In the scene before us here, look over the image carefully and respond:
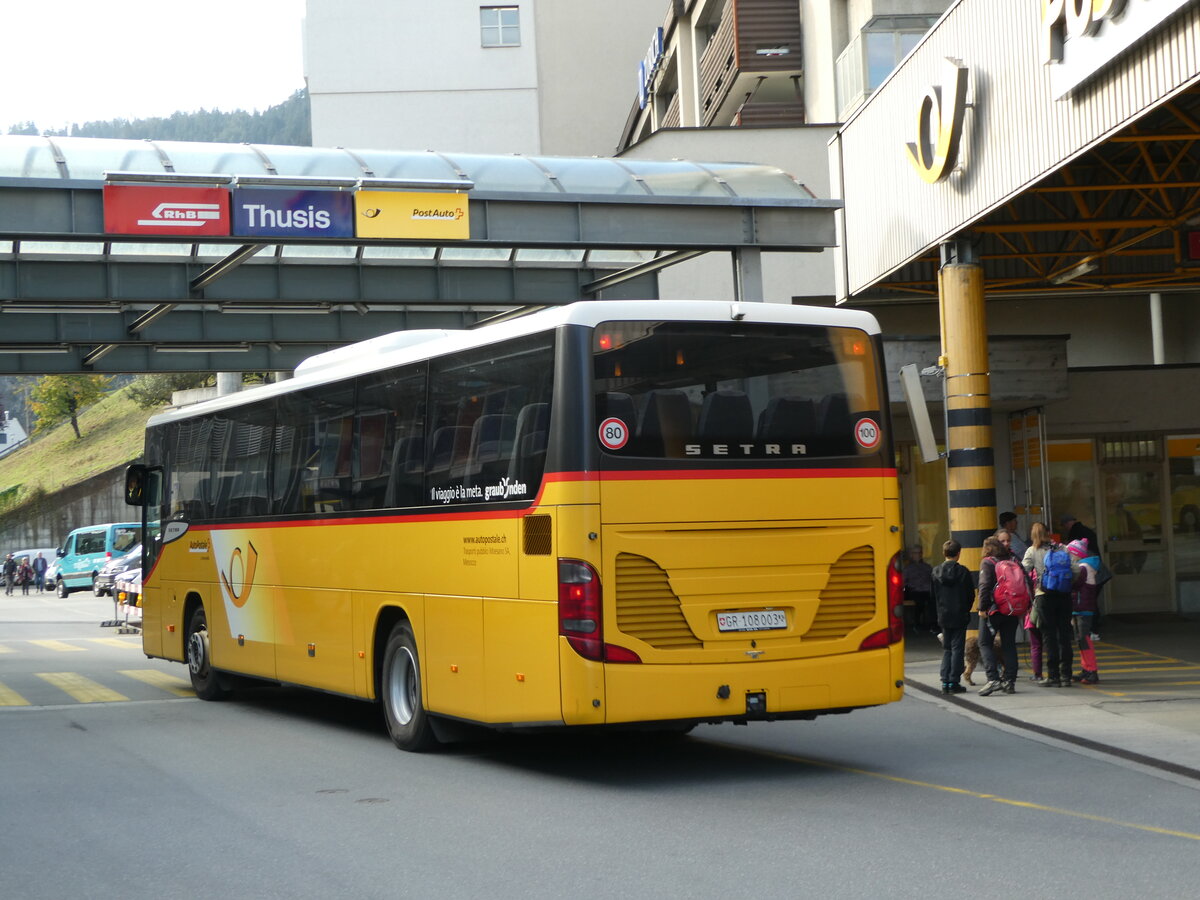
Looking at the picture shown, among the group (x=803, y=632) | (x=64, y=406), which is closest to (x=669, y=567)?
(x=803, y=632)

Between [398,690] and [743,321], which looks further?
[398,690]

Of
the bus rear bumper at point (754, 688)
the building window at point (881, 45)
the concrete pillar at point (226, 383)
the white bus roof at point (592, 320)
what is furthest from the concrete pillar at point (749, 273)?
the concrete pillar at point (226, 383)

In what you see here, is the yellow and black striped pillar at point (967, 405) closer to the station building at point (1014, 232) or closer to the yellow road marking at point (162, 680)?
the station building at point (1014, 232)

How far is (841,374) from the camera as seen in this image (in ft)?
35.3

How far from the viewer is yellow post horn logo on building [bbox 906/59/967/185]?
17016 mm

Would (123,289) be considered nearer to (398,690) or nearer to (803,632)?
(398,690)

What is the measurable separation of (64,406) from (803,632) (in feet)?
321

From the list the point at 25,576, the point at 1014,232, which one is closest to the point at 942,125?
the point at 1014,232

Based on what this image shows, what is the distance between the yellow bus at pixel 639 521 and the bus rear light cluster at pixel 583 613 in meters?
0.01

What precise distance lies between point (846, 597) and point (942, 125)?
28.3 ft

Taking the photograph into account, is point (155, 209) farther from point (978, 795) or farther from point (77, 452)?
point (77, 452)

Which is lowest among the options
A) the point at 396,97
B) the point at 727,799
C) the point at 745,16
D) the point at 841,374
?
the point at 727,799

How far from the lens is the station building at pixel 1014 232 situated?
1502 centimetres

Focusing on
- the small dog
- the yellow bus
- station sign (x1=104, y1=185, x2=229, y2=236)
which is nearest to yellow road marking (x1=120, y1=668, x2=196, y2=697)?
station sign (x1=104, y1=185, x2=229, y2=236)
